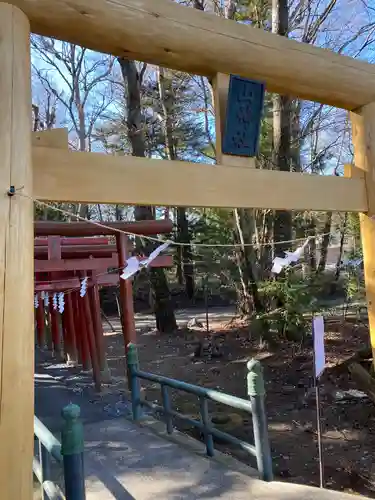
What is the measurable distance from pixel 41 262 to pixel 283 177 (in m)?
4.88

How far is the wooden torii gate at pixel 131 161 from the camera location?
194 centimetres

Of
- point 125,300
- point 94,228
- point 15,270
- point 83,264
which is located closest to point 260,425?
point 15,270

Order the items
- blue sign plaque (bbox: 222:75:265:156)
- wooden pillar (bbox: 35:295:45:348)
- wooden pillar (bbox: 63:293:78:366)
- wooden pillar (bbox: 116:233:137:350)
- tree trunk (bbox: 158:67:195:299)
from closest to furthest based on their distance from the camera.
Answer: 1. blue sign plaque (bbox: 222:75:265:156)
2. wooden pillar (bbox: 116:233:137:350)
3. wooden pillar (bbox: 63:293:78:366)
4. wooden pillar (bbox: 35:295:45:348)
5. tree trunk (bbox: 158:67:195:299)

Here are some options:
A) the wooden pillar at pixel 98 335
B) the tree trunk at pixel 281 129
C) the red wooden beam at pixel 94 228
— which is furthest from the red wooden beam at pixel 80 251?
the tree trunk at pixel 281 129

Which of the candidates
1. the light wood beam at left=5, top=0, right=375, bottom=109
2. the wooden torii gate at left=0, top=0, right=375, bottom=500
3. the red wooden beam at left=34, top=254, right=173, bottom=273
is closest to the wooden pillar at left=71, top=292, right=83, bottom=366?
the red wooden beam at left=34, top=254, right=173, bottom=273

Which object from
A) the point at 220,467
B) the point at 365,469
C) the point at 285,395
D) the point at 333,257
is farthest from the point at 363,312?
the point at 333,257

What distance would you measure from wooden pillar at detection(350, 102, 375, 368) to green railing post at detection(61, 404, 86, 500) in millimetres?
2288

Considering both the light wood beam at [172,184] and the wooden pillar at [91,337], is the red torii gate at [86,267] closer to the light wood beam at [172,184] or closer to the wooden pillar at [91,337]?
the wooden pillar at [91,337]

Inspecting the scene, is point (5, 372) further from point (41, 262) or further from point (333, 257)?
point (333, 257)

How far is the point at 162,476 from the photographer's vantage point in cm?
391

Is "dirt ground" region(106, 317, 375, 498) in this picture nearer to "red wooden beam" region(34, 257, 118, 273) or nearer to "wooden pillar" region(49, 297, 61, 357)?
"wooden pillar" region(49, 297, 61, 357)

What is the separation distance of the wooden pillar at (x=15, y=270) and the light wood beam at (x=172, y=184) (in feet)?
0.59

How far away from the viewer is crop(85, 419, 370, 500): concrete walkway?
3.43 metres

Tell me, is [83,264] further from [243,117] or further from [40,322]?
[243,117]
